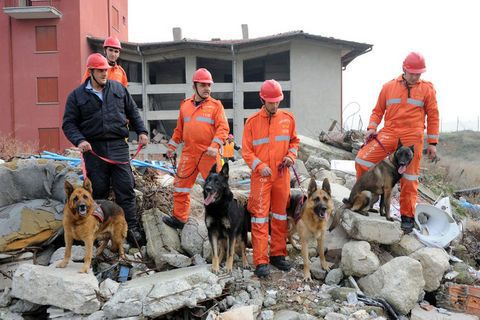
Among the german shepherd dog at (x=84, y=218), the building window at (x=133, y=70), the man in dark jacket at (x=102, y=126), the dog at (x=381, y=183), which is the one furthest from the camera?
the building window at (x=133, y=70)

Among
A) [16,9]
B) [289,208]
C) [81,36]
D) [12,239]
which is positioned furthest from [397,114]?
[16,9]

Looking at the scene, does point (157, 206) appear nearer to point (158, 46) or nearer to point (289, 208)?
point (289, 208)

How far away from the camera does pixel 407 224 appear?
17.5 ft

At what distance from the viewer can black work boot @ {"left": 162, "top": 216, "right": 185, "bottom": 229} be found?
5375mm

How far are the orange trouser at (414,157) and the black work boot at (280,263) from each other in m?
1.84

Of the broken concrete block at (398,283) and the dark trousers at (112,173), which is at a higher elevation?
the dark trousers at (112,173)

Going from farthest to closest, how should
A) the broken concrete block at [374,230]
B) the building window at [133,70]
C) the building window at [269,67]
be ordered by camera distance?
the building window at [133,70]
the building window at [269,67]
the broken concrete block at [374,230]

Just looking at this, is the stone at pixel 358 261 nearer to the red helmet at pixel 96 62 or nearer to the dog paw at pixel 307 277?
the dog paw at pixel 307 277

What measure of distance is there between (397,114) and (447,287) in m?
2.26

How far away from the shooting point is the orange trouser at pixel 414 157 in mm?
5234

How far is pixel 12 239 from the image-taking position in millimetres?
4719

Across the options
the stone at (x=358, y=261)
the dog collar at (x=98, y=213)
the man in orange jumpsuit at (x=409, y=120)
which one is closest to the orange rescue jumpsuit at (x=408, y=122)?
the man in orange jumpsuit at (x=409, y=120)

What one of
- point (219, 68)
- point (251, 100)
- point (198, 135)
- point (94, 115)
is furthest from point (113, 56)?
point (219, 68)

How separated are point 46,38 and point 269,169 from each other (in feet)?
72.7
